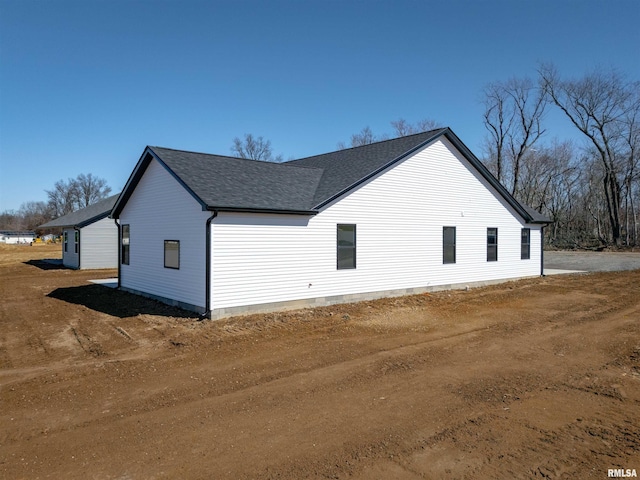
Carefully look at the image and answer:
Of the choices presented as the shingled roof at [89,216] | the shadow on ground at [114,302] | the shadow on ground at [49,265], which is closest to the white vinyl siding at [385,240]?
the shadow on ground at [114,302]

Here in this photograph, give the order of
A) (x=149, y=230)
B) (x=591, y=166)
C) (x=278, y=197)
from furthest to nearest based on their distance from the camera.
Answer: (x=591, y=166)
(x=149, y=230)
(x=278, y=197)

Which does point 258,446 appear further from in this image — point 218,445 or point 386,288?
point 386,288

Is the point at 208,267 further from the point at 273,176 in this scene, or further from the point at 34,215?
the point at 34,215

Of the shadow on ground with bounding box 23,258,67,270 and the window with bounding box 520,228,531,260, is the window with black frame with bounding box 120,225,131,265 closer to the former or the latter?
the shadow on ground with bounding box 23,258,67,270

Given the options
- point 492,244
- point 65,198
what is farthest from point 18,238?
point 492,244

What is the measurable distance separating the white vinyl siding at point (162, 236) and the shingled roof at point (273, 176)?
47 cm

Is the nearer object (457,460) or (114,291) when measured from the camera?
(457,460)

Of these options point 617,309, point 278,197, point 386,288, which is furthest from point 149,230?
point 617,309

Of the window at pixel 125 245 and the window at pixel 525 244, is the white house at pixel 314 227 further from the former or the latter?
the window at pixel 525 244

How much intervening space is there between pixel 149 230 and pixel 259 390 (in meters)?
9.64

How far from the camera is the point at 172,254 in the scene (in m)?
12.7

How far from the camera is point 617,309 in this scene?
12.5 m

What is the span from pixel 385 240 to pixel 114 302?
30.0 feet

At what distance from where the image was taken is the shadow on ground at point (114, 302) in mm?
11859
